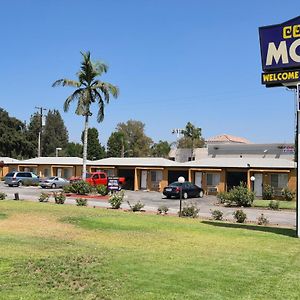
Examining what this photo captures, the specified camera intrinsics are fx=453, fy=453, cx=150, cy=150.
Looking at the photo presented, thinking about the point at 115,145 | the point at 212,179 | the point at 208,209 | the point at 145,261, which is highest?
the point at 115,145

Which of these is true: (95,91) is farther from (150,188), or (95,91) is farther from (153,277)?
(153,277)

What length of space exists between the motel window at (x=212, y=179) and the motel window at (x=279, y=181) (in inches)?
201

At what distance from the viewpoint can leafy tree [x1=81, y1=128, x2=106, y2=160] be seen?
10150 centimetres

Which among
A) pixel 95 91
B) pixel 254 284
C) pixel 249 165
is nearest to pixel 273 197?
pixel 249 165

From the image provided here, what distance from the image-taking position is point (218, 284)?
765 centimetres

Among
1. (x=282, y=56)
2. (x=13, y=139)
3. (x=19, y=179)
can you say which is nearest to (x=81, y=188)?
(x=19, y=179)

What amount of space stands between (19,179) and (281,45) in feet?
123

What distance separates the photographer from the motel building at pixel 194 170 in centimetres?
3906

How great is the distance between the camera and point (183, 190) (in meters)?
36.4

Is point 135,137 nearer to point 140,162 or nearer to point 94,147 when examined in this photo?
point 94,147

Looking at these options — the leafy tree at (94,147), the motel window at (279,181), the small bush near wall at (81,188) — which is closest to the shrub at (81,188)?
the small bush near wall at (81,188)

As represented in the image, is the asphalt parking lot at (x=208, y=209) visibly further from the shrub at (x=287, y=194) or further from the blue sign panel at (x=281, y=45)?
the blue sign panel at (x=281, y=45)

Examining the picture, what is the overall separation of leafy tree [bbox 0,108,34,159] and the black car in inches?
2110

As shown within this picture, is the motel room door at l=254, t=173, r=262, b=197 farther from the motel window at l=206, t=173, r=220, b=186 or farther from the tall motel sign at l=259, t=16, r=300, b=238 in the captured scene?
the tall motel sign at l=259, t=16, r=300, b=238
